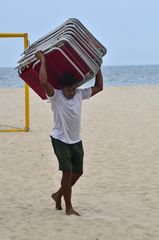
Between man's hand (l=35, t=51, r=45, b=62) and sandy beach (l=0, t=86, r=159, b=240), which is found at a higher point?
man's hand (l=35, t=51, r=45, b=62)

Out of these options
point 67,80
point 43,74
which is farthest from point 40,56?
point 67,80

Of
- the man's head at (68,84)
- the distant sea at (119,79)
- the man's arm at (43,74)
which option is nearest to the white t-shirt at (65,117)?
the man's head at (68,84)

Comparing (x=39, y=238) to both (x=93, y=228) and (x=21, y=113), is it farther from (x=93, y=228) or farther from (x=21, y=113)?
(x=21, y=113)

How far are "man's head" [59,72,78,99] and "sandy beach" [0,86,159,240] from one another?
1182 millimetres

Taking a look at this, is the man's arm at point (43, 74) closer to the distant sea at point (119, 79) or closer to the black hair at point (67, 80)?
the black hair at point (67, 80)

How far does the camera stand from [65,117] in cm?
509

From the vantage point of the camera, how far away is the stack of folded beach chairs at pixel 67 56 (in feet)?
16.1

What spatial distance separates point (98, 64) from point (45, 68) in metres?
0.55

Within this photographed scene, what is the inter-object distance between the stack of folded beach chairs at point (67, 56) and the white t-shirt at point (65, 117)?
0.55 feet

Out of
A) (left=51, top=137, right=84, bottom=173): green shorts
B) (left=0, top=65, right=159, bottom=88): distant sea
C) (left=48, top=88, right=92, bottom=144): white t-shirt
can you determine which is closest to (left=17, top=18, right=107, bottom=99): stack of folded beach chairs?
(left=48, top=88, right=92, bottom=144): white t-shirt

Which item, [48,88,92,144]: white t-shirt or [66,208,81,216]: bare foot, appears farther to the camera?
[66,208,81,216]: bare foot

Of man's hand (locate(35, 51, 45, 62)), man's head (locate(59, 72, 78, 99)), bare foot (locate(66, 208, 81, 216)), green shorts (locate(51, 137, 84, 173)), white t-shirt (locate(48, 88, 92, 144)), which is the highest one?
man's hand (locate(35, 51, 45, 62))

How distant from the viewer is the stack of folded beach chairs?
492 centimetres

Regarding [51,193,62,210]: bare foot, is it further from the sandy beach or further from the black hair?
the black hair
